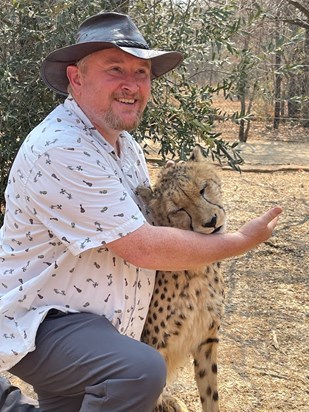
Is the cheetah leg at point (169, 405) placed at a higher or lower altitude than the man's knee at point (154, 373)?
lower

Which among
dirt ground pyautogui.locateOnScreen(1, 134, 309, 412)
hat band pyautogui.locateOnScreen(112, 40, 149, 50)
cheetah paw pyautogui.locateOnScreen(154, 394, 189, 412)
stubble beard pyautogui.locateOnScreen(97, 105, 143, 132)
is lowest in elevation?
dirt ground pyautogui.locateOnScreen(1, 134, 309, 412)

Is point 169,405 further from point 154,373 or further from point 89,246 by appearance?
point 89,246

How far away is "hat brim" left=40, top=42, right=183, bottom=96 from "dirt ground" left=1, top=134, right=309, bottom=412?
1413 millimetres

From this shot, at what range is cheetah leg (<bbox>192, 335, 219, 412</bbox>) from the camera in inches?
98.0

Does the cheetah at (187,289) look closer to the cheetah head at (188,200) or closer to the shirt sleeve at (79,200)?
the cheetah head at (188,200)

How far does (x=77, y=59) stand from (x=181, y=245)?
0.73 m

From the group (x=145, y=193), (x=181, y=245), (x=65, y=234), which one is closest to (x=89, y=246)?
(x=65, y=234)

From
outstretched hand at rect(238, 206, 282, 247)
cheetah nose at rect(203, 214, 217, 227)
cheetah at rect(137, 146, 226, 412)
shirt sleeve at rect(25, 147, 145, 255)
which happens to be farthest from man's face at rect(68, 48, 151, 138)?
outstretched hand at rect(238, 206, 282, 247)

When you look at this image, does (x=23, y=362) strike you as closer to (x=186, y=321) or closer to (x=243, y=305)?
(x=186, y=321)

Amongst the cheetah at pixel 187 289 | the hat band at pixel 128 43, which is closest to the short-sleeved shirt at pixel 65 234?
the cheetah at pixel 187 289

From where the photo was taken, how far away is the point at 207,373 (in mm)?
2516

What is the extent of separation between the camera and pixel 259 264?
4.37 meters

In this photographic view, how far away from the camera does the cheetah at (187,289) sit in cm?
220

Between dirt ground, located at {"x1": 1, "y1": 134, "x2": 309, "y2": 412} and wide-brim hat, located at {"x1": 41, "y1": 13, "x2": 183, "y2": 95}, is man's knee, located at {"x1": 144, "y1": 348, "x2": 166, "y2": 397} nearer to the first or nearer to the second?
dirt ground, located at {"x1": 1, "y1": 134, "x2": 309, "y2": 412}
